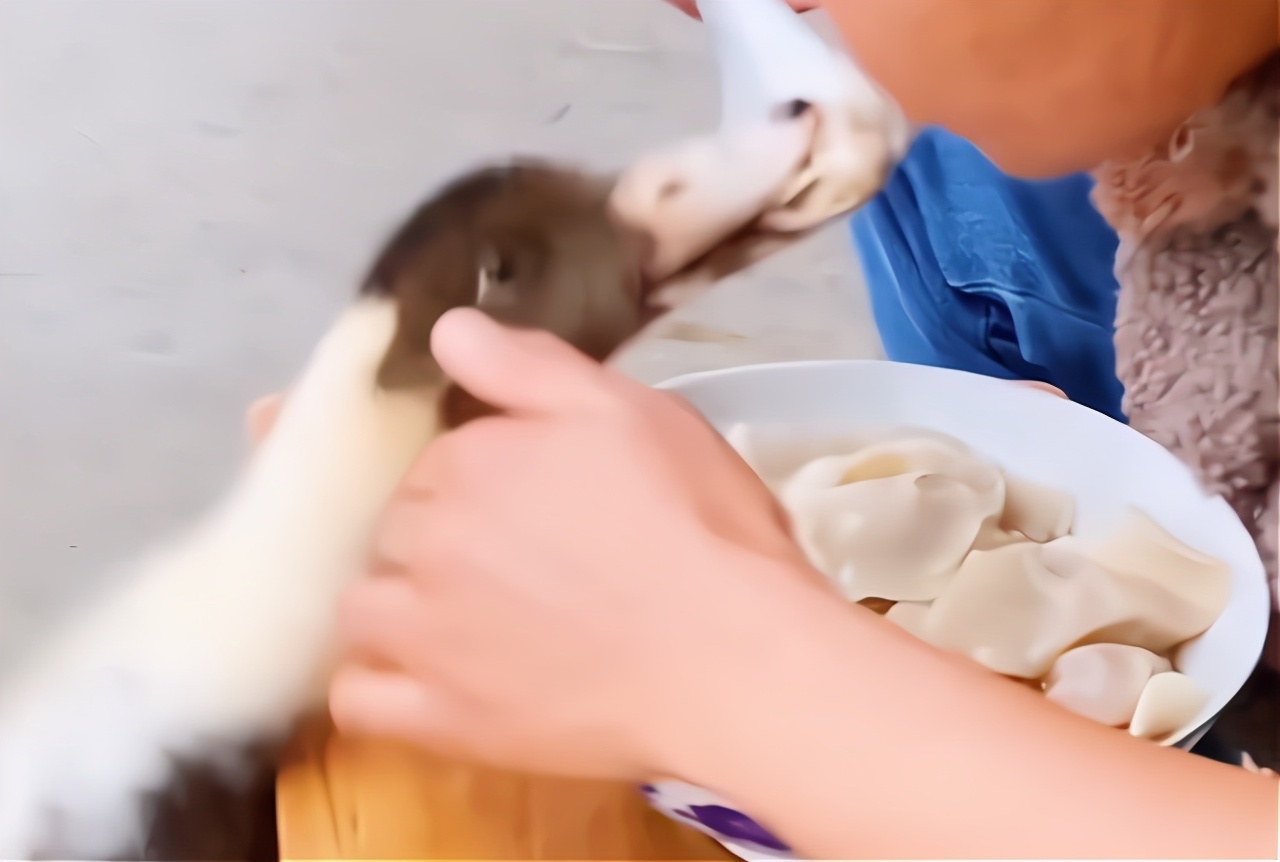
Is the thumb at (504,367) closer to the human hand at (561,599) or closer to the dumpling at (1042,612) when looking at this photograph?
the human hand at (561,599)

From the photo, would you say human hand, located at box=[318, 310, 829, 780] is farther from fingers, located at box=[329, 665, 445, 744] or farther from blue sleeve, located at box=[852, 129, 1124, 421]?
blue sleeve, located at box=[852, 129, 1124, 421]

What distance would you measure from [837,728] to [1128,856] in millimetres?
106

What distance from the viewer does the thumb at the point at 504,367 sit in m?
0.39

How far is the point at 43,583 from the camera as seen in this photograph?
370mm

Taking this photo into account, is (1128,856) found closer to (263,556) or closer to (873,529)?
(873,529)

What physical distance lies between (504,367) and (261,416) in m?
0.10

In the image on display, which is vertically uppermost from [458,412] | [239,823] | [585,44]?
[585,44]

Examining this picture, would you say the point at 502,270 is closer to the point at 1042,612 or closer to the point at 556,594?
the point at 556,594

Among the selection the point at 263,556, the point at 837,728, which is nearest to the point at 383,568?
the point at 263,556

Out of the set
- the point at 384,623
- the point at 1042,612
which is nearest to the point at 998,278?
the point at 1042,612

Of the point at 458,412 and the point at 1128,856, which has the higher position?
the point at 458,412

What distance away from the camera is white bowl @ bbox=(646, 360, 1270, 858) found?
0.41 metres

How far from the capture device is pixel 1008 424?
17.3 inches

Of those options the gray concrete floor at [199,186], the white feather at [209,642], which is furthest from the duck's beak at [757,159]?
the white feather at [209,642]
